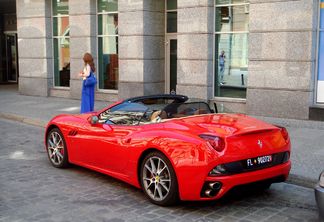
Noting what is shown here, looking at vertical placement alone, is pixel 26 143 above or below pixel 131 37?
below

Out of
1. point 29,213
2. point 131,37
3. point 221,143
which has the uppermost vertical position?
point 131,37

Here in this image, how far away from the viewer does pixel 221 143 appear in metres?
5.49

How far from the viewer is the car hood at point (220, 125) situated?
18.7 feet

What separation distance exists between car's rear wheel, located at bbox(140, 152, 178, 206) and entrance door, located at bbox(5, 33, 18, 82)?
74.7 feet

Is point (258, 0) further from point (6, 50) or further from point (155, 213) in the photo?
A: point (6, 50)

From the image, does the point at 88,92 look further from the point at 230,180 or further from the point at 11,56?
the point at 11,56

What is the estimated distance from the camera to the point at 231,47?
13.5 m

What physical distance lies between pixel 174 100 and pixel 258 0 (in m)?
6.21

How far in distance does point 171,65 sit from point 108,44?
258 cm

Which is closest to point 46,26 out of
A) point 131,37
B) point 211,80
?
point 131,37

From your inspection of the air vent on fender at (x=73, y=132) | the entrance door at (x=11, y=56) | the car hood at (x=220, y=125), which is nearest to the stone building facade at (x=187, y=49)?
the car hood at (x=220, y=125)

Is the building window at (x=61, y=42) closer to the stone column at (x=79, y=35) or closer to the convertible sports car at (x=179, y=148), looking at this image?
the stone column at (x=79, y=35)

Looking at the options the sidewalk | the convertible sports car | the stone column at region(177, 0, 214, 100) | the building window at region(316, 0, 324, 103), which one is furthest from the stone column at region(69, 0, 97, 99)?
the convertible sports car

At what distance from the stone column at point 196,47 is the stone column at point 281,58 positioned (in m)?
1.52
